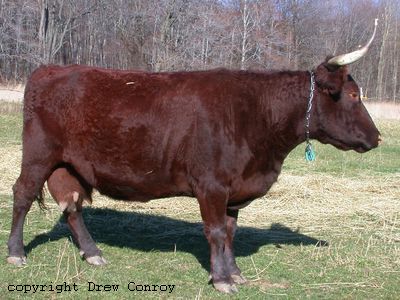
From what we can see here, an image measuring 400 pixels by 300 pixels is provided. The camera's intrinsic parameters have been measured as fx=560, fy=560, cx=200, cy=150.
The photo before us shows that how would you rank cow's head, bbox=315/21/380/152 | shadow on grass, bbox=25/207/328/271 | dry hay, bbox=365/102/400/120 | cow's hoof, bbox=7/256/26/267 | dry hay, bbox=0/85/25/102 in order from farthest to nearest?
dry hay, bbox=365/102/400/120
dry hay, bbox=0/85/25/102
shadow on grass, bbox=25/207/328/271
cow's hoof, bbox=7/256/26/267
cow's head, bbox=315/21/380/152

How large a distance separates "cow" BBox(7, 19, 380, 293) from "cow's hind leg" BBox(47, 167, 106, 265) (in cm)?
13

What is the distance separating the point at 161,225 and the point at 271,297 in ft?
8.59

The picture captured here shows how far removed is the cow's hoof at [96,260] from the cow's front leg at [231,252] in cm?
123

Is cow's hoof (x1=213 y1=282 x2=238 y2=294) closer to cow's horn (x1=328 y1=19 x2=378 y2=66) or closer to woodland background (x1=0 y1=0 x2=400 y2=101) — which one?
cow's horn (x1=328 y1=19 x2=378 y2=66)

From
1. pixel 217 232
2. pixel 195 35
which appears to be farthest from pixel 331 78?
pixel 195 35

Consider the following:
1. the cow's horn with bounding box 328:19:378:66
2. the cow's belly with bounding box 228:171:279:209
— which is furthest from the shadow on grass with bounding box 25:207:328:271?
the cow's horn with bounding box 328:19:378:66

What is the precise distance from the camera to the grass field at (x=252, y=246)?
4883mm

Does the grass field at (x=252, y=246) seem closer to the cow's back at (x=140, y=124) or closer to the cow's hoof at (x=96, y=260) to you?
the cow's hoof at (x=96, y=260)

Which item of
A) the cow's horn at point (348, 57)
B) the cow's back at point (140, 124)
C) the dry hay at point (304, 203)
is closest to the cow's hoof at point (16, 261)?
the cow's back at point (140, 124)

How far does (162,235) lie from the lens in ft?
21.7

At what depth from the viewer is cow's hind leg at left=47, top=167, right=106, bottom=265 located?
18.4 ft

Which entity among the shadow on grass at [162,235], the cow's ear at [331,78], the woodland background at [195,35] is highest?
the woodland background at [195,35]

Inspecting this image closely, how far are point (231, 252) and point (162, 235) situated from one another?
1530 mm

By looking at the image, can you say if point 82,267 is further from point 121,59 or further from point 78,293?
point 121,59
